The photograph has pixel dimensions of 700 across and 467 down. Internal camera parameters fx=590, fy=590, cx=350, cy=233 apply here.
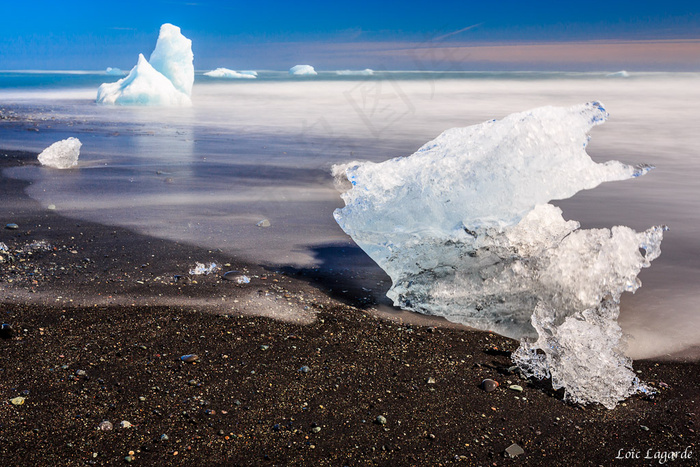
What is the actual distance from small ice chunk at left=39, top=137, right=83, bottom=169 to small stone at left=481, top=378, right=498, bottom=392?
886 centimetres

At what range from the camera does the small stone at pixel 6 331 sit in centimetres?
350

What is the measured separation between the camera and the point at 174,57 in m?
32.1

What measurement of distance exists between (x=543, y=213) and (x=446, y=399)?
2.05 meters

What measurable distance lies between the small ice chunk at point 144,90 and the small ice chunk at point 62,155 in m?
21.3

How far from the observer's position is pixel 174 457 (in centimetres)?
257

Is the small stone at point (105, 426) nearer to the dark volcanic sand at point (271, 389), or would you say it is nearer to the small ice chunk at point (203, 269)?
the dark volcanic sand at point (271, 389)

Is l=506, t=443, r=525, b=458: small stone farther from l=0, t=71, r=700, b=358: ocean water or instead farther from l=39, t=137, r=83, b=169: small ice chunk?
l=39, t=137, r=83, b=169: small ice chunk

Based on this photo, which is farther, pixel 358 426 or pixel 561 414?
pixel 561 414

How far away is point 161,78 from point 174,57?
1.59m

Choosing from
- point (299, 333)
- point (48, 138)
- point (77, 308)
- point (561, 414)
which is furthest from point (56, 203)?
point (48, 138)

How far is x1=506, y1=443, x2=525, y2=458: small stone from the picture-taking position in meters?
2.71

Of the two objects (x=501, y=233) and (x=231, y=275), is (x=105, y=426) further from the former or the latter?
(x=501, y=233)

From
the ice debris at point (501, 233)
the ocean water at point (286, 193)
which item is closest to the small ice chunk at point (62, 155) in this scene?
the ocean water at point (286, 193)

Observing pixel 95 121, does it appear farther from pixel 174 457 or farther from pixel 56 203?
pixel 174 457
